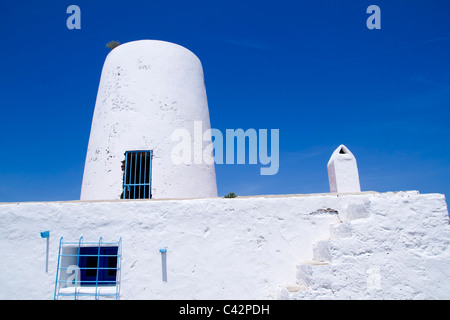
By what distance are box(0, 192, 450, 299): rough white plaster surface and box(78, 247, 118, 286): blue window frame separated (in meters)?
0.38

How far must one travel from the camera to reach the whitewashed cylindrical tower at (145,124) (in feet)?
31.5

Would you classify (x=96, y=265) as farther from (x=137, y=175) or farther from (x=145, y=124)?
(x=145, y=124)

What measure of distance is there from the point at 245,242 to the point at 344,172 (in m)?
3.51

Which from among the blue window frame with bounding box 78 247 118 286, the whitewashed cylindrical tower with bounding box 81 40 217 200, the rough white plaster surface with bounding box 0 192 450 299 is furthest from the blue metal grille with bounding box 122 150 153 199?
the blue window frame with bounding box 78 247 118 286

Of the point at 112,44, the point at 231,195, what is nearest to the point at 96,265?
the point at 231,195

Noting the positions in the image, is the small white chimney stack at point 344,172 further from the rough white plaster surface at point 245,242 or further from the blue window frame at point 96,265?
the blue window frame at point 96,265

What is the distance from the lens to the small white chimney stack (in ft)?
27.3

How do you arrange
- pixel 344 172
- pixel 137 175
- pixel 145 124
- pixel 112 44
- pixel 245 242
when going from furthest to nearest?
pixel 112 44, pixel 145 124, pixel 137 175, pixel 344 172, pixel 245 242

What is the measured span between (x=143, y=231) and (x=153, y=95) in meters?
5.06

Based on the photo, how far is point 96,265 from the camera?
23.6 feet

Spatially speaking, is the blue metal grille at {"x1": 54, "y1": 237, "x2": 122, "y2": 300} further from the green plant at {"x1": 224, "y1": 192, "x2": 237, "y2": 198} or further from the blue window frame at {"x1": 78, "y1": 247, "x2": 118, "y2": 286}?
the green plant at {"x1": 224, "y1": 192, "x2": 237, "y2": 198}
